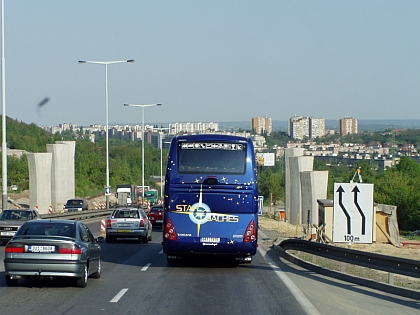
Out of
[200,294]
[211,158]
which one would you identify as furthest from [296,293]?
[211,158]

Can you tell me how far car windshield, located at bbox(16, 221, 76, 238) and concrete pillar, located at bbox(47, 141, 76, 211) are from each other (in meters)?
45.1

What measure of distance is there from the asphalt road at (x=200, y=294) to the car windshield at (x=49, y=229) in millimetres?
1118

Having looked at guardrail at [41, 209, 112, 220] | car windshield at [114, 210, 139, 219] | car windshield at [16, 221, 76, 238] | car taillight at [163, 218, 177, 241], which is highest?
car windshield at [16, 221, 76, 238]

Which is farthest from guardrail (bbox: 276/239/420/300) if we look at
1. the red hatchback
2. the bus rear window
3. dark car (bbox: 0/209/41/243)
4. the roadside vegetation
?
the roadside vegetation

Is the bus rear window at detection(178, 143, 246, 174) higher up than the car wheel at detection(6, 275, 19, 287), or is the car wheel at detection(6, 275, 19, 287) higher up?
the bus rear window at detection(178, 143, 246, 174)

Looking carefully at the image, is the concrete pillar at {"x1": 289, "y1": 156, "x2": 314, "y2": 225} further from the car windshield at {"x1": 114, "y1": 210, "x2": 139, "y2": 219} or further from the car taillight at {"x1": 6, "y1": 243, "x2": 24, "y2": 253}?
the car taillight at {"x1": 6, "y1": 243, "x2": 24, "y2": 253}

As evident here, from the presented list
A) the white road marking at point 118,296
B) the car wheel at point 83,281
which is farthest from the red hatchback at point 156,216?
the white road marking at point 118,296

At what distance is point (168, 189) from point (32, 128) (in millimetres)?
158059

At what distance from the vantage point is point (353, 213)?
18.2 m

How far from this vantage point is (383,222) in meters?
37.8

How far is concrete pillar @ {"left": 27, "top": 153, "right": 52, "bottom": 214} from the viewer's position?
55.3m

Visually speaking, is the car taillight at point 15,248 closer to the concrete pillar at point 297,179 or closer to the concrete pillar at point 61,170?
the concrete pillar at point 297,179

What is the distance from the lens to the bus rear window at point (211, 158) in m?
19.0

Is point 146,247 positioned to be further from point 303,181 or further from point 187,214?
point 303,181
